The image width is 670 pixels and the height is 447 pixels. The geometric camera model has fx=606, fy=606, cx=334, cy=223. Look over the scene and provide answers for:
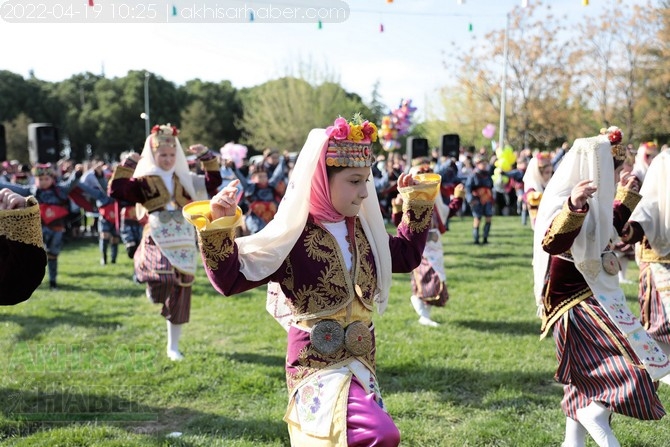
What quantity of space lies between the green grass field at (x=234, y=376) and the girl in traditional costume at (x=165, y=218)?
0.60 meters

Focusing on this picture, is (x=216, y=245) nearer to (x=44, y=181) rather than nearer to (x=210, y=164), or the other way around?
(x=210, y=164)

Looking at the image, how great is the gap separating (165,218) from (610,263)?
399cm

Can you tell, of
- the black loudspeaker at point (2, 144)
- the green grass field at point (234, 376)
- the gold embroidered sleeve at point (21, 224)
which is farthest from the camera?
the black loudspeaker at point (2, 144)

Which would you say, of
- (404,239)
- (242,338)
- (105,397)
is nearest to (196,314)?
(242,338)

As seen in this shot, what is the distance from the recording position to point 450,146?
17.6m

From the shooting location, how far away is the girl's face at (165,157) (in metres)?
5.85

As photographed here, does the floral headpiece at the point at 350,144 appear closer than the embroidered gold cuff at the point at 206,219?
No

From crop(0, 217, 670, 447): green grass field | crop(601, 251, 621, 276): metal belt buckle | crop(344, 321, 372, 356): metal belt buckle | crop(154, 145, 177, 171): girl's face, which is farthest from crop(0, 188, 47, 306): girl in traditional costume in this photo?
crop(154, 145, 177, 171): girl's face

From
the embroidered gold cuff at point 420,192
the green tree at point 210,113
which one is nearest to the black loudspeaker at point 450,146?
the embroidered gold cuff at point 420,192

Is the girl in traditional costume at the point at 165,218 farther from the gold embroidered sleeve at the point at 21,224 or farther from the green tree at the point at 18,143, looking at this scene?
the green tree at the point at 18,143

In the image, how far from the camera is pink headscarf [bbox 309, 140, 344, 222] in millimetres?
2885

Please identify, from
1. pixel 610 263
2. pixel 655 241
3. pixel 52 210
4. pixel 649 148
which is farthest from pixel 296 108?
pixel 610 263

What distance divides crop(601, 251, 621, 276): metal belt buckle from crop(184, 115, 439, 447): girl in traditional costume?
55.9 inches

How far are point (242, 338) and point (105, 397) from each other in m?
1.89
